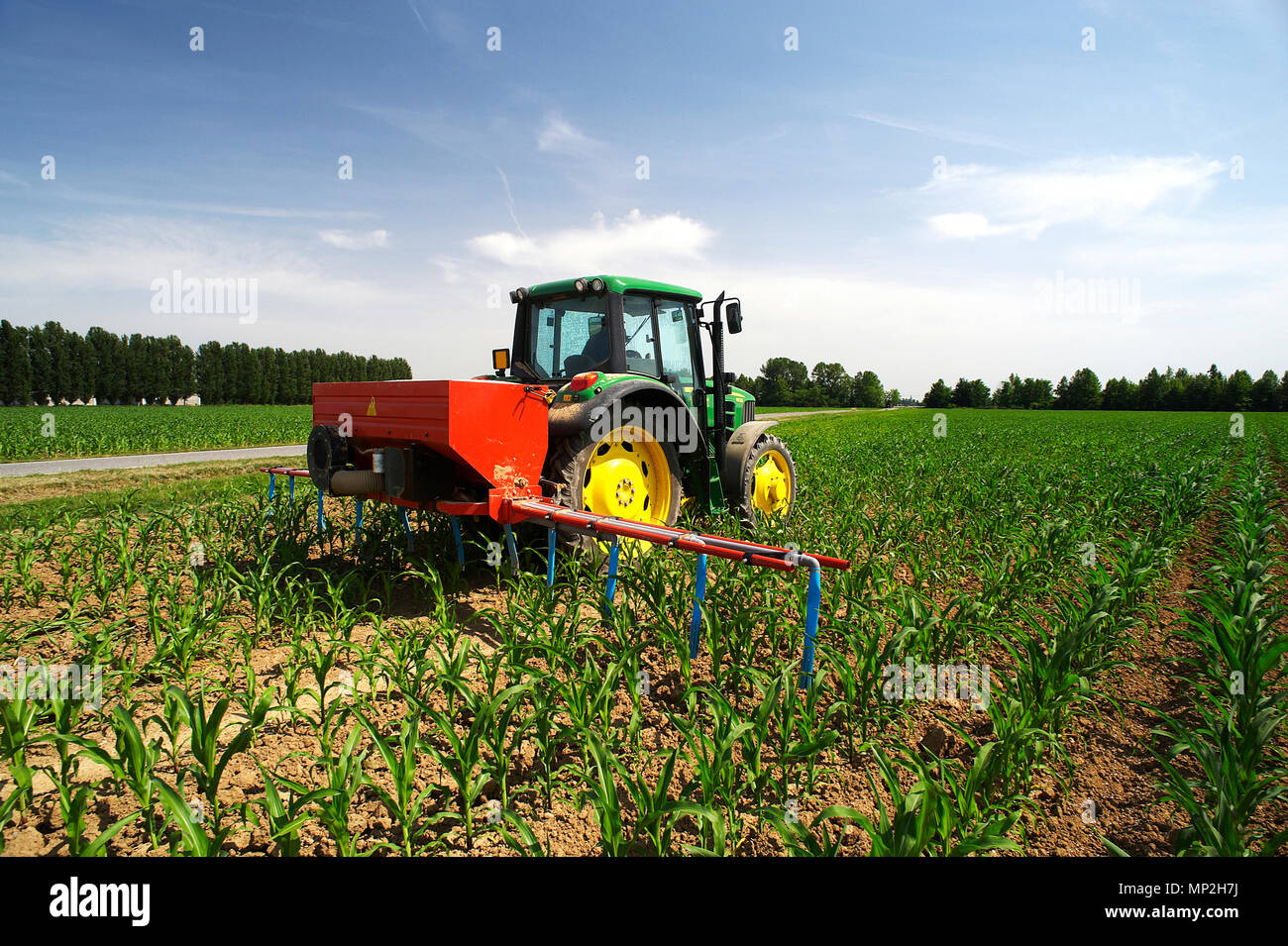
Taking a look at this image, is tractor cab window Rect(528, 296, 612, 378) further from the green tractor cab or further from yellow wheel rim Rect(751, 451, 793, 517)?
yellow wheel rim Rect(751, 451, 793, 517)

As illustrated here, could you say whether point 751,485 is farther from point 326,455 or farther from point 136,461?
point 136,461

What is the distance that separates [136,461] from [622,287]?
41.4ft

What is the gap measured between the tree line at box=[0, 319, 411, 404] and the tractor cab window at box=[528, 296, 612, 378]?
164 ft

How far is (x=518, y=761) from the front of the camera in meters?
2.46

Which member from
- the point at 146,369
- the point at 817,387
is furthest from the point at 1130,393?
the point at 146,369

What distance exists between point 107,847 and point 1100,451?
655 inches

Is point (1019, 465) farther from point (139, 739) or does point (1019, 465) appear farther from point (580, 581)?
point (139, 739)

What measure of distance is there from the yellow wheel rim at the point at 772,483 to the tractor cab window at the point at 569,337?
1.92 m

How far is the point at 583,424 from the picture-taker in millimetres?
4129

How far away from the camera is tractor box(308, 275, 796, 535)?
153 inches

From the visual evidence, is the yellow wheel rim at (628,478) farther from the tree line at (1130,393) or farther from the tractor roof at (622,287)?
the tree line at (1130,393)

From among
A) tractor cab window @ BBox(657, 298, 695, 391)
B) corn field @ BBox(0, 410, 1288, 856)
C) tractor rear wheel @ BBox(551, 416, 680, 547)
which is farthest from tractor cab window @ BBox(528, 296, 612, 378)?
corn field @ BBox(0, 410, 1288, 856)
